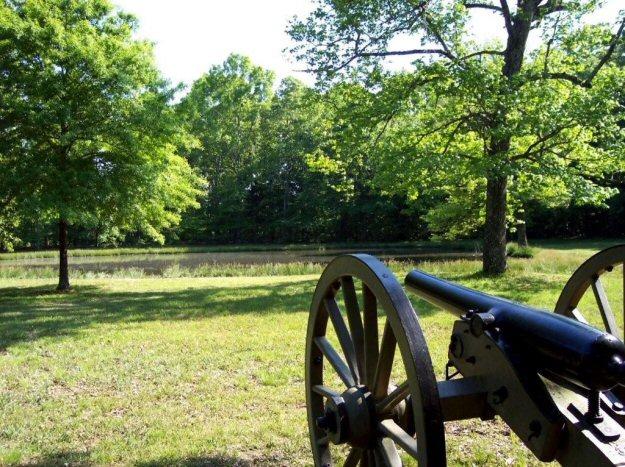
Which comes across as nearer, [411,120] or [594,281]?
[594,281]

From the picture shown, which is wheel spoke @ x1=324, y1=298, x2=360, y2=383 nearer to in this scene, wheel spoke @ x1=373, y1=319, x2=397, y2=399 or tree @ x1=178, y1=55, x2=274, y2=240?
wheel spoke @ x1=373, y1=319, x2=397, y2=399

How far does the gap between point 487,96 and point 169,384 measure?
9.14 meters

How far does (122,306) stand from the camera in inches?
428

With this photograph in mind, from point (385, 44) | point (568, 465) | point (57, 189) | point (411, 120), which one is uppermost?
point (385, 44)

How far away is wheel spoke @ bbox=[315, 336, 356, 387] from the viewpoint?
2666 mm

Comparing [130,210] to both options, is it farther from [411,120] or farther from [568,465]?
[568,465]

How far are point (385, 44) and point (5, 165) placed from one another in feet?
29.3

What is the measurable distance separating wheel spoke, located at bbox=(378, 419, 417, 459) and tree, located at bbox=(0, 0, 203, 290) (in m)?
10.4

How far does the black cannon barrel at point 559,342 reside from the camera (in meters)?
1.68

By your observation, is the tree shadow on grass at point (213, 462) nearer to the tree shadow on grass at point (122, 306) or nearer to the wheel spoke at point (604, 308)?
the wheel spoke at point (604, 308)

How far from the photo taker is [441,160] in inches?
500

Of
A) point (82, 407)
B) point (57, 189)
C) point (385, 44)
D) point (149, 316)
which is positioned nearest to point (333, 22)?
point (385, 44)

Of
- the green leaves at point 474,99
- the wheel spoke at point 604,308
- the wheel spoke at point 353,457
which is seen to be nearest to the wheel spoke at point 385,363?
the wheel spoke at point 353,457

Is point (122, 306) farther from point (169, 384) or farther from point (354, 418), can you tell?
point (354, 418)
